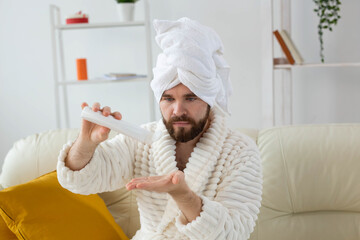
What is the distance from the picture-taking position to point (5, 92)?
3.58 meters

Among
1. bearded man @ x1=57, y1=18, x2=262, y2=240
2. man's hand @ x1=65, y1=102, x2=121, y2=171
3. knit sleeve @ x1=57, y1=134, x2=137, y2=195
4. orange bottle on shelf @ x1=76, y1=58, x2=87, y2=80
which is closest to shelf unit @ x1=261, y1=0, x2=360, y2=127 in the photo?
orange bottle on shelf @ x1=76, y1=58, x2=87, y2=80

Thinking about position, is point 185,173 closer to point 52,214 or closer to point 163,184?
point 163,184

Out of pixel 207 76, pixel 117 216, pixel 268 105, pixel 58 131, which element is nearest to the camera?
pixel 207 76

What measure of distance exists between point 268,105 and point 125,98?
41.2 inches

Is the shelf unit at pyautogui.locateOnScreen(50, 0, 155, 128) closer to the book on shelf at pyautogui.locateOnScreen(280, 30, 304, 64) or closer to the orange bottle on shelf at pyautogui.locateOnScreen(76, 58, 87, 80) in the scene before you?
the orange bottle on shelf at pyautogui.locateOnScreen(76, 58, 87, 80)

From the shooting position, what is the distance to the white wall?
126 inches

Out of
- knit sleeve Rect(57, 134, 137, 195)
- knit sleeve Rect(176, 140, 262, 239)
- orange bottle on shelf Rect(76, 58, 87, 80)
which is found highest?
orange bottle on shelf Rect(76, 58, 87, 80)

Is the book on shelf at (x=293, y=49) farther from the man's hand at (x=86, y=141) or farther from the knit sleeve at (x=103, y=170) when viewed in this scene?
the man's hand at (x=86, y=141)

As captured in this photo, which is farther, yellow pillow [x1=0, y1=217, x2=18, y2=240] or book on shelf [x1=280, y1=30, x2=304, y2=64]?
book on shelf [x1=280, y1=30, x2=304, y2=64]

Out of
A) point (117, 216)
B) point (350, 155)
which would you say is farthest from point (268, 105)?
point (117, 216)

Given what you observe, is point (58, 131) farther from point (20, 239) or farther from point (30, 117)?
point (30, 117)

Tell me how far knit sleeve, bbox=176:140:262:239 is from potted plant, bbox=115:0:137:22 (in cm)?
167

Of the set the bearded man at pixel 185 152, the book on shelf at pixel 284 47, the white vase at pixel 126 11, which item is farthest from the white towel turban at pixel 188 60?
the white vase at pixel 126 11

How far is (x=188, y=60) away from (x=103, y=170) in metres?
0.44
